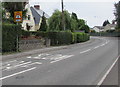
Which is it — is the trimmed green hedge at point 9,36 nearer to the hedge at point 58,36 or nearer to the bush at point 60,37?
the hedge at point 58,36

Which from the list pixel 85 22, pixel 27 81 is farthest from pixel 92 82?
pixel 85 22

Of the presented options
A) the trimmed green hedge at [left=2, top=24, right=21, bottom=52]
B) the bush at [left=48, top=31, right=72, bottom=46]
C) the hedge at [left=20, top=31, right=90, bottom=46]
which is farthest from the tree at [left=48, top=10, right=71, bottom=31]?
the trimmed green hedge at [left=2, top=24, right=21, bottom=52]

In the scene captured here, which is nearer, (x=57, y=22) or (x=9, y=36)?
(x=9, y=36)

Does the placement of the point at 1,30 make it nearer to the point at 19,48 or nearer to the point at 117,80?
the point at 19,48

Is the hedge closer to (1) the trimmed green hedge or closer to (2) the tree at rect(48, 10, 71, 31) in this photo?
(1) the trimmed green hedge

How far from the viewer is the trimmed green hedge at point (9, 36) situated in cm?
2002

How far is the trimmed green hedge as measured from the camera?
20025 mm

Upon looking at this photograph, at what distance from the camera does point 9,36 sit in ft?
67.8

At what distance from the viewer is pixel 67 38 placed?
37375 mm

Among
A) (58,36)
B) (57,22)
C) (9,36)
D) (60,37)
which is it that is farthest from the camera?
(57,22)

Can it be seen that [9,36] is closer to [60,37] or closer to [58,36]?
[58,36]

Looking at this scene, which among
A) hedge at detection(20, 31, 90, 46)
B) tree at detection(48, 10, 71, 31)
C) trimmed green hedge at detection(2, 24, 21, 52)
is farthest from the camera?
A: tree at detection(48, 10, 71, 31)

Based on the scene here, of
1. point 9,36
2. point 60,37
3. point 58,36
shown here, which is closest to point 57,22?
point 60,37

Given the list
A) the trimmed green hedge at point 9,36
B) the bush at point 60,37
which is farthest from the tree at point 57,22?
the trimmed green hedge at point 9,36
